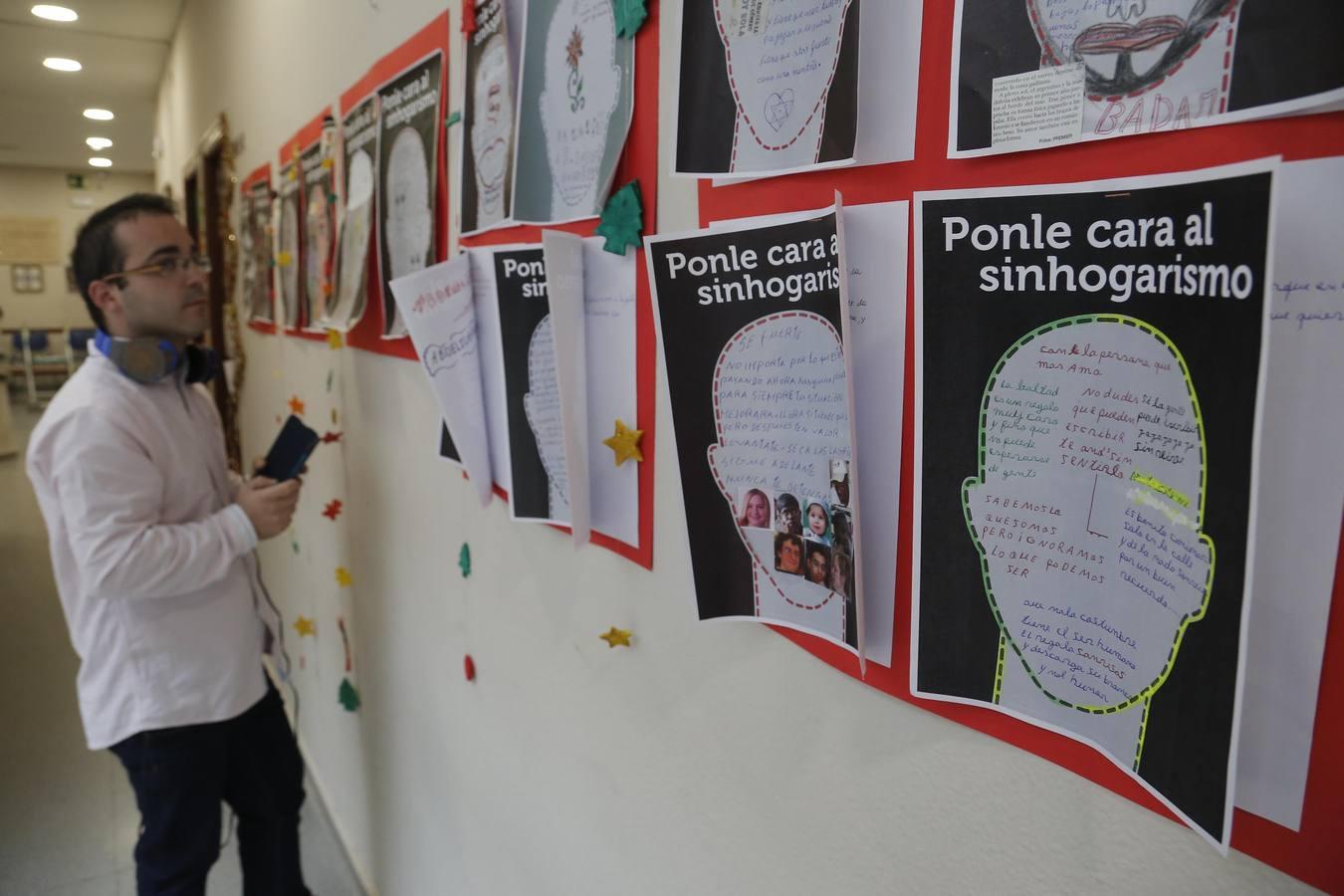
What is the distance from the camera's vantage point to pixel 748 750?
0.66m

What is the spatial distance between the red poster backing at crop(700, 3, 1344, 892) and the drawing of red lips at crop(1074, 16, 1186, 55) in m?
0.04

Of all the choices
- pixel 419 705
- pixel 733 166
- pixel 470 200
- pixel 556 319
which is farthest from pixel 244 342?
pixel 733 166

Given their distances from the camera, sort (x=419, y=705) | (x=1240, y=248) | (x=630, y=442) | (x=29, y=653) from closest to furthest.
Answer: (x=1240, y=248), (x=630, y=442), (x=419, y=705), (x=29, y=653)

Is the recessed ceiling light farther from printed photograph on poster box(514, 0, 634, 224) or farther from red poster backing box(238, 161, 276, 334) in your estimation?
printed photograph on poster box(514, 0, 634, 224)

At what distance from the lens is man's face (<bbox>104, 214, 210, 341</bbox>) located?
1473 mm

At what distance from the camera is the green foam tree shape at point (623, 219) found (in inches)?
27.4

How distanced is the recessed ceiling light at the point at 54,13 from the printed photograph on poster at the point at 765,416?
14.9 ft

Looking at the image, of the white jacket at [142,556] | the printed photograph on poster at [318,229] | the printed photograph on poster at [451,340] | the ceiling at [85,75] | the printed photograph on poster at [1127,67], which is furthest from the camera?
the ceiling at [85,75]

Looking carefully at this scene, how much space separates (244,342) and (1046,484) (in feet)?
9.80

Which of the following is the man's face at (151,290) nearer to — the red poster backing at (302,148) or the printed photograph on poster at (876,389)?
the red poster backing at (302,148)

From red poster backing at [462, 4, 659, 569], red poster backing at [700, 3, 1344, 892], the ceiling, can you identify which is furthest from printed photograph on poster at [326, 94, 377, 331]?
the ceiling

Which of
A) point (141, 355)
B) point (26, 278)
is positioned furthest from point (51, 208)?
point (141, 355)

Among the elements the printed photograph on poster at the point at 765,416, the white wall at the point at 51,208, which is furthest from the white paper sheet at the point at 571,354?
the white wall at the point at 51,208

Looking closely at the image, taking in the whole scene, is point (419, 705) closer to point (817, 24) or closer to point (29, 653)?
point (817, 24)
